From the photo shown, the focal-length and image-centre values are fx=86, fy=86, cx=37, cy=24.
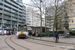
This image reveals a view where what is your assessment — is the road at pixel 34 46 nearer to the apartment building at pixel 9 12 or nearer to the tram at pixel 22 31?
the tram at pixel 22 31

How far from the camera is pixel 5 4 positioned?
5750 cm

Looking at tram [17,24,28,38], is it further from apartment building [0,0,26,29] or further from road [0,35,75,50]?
apartment building [0,0,26,29]

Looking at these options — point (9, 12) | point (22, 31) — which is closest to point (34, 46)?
point (22, 31)

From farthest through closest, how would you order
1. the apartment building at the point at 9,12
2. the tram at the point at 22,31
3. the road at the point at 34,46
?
1. the apartment building at the point at 9,12
2. the tram at the point at 22,31
3. the road at the point at 34,46

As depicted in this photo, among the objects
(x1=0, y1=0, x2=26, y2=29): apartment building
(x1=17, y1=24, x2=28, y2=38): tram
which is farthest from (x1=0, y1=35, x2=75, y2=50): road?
(x1=0, y1=0, x2=26, y2=29): apartment building

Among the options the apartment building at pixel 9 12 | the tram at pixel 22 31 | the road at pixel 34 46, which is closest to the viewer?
the road at pixel 34 46

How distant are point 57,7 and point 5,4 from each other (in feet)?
146

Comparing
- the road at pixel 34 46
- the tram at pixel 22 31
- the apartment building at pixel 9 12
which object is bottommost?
the road at pixel 34 46

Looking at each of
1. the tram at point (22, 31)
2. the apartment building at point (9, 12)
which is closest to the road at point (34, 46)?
the tram at point (22, 31)

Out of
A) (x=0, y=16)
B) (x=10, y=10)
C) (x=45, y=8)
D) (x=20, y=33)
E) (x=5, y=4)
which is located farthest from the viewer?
(x=10, y=10)

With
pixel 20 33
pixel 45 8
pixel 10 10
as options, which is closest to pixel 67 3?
pixel 45 8

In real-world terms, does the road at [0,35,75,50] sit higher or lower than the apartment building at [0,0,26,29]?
lower

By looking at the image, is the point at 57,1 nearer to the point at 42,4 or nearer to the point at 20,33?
the point at 42,4

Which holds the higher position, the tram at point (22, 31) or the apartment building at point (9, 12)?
the apartment building at point (9, 12)
